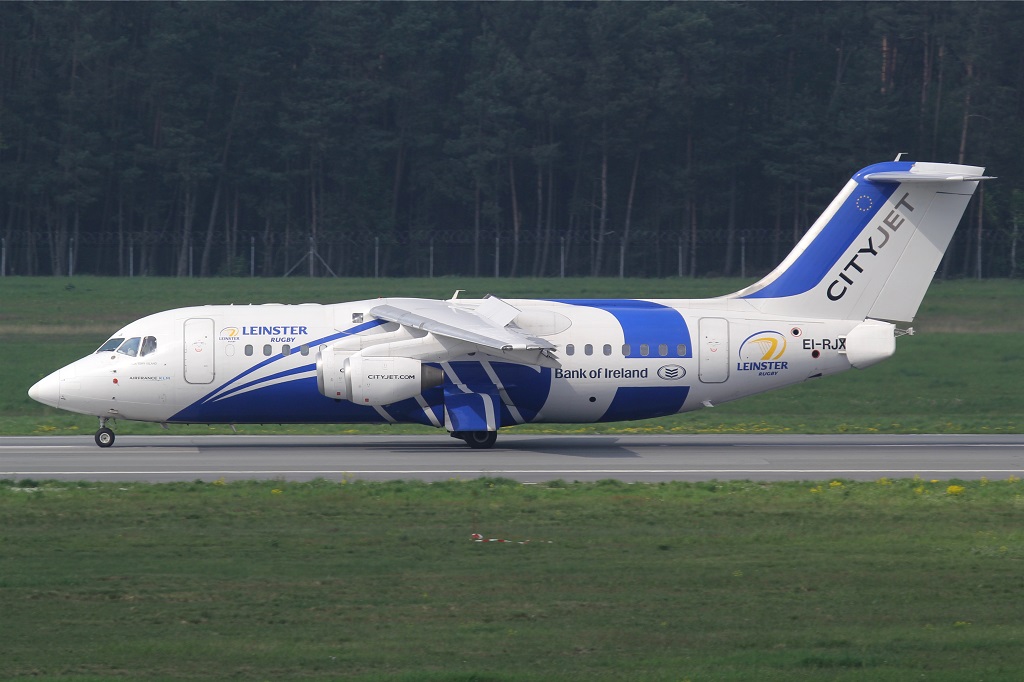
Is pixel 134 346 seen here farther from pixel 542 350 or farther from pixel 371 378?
pixel 542 350

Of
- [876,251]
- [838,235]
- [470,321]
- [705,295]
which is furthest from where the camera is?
[705,295]

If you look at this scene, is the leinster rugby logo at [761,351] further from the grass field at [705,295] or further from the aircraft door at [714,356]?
the grass field at [705,295]

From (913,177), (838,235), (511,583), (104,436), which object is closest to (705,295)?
(838,235)

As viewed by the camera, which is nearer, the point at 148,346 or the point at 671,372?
the point at 671,372

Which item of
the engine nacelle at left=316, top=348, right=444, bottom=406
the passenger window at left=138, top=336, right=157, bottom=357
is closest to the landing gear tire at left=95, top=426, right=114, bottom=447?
the passenger window at left=138, top=336, right=157, bottom=357

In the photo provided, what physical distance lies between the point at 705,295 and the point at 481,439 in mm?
29179

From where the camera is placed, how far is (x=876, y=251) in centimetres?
2741

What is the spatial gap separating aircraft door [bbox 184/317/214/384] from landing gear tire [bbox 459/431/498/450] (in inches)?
215

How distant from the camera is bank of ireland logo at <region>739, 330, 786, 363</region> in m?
26.8

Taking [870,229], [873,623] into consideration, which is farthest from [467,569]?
[870,229]

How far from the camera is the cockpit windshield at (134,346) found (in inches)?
1059

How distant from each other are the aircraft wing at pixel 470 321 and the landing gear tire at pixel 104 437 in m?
6.31

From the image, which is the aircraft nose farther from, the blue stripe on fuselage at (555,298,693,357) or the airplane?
the blue stripe on fuselage at (555,298,693,357)

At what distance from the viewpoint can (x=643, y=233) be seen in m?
68.8
